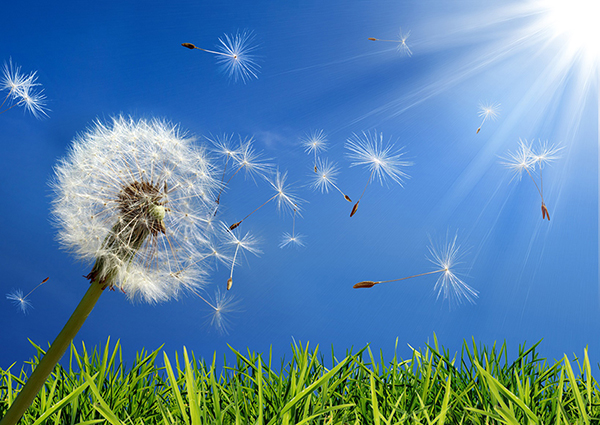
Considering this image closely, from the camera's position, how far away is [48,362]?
146cm

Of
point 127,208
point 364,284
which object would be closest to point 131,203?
point 127,208

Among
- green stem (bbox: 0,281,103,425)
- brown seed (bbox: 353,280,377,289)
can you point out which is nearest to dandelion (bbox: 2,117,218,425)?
green stem (bbox: 0,281,103,425)

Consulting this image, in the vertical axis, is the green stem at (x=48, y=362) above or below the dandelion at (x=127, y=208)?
below

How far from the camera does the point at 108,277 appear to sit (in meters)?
1.61

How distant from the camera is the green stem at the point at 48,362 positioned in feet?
4.60

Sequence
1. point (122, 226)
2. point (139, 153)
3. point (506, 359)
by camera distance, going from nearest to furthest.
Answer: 1. point (122, 226)
2. point (139, 153)
3. point (506, 359)

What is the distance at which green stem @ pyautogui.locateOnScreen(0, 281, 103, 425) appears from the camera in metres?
1.40

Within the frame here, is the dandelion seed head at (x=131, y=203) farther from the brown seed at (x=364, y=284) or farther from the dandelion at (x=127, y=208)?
the brown seed at (x=364, y=284)

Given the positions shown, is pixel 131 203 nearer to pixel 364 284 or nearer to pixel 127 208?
pixel 127 208

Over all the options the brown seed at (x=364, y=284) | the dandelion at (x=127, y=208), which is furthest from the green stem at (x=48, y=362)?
the brown seed at (x=364, y=284)

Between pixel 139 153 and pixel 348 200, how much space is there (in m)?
1.24

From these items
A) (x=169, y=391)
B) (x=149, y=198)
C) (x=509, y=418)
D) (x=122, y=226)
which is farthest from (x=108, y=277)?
(x=509, y=418)

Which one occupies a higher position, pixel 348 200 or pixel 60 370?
pixel 348 200

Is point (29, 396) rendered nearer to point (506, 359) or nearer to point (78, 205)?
point (78, 205)
